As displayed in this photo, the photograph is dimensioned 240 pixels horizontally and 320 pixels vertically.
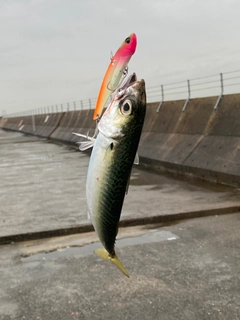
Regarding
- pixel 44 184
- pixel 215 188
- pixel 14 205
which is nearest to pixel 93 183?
pixel 14 205

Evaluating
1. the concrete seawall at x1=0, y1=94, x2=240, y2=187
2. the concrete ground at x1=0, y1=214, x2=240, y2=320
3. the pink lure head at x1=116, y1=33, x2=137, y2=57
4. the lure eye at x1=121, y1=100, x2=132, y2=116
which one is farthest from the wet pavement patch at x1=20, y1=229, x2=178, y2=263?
the pink lure head at x1=116, y1=33, x2=137, y2=57

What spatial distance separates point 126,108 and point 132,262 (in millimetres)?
4763

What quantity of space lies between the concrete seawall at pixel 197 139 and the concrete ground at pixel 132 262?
1.54 m

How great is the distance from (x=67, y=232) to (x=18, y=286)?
221 cm

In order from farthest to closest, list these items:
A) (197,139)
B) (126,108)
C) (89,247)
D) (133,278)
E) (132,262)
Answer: (197,139), (89,247), (132,262), (133,278), (126,108)

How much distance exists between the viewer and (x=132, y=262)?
5.99 meters

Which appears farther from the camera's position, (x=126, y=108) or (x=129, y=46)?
(x=126, y=108)

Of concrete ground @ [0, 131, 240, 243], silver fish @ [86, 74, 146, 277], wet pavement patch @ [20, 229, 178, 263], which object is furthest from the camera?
concrete ground @ [0, 131, 240, 243]

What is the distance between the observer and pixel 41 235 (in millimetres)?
7277

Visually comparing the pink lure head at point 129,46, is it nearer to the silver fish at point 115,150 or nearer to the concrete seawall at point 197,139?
the silver fish at point 115,150

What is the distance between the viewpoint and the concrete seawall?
1184 cm

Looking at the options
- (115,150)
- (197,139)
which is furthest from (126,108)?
(197,139)

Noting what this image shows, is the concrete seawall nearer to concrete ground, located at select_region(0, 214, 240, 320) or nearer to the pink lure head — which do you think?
concrete ground, located at select_region(0, 214, 240, 320)

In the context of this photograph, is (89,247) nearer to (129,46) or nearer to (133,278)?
(133,278)
